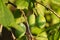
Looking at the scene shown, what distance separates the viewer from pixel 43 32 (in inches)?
42.5

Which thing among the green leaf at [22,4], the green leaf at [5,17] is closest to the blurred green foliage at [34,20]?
the green leaf at [22,4]

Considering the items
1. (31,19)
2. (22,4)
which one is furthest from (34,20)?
(22,4)

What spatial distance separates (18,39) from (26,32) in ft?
0.15

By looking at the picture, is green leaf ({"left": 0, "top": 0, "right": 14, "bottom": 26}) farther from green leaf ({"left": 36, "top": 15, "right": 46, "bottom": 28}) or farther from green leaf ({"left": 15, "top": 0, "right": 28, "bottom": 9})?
green leaf ({"left": 36, "top": 15, "right": 46, "bottom": 28})

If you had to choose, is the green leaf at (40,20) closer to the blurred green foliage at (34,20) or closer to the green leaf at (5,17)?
the blurred green foliage at (34,20)

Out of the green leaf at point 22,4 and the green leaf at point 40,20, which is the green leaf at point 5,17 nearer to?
the green leaf at point 22,4

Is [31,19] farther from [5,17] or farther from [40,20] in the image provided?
[5,17]

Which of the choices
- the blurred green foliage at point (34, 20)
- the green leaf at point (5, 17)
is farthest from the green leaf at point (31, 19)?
the green leaf at point (5, 17)

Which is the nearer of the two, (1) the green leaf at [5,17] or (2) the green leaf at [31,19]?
(1) the green leaf at [5,17]

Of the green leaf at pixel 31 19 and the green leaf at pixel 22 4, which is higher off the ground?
the green leaf at pixel 22 4

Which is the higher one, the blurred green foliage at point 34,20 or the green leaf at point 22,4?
the green leaf at point 22,4

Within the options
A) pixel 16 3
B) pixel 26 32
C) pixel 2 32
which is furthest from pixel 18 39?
pixel 2 32

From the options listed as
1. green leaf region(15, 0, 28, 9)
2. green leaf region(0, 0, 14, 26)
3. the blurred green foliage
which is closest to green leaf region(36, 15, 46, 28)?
the blurred green foliage

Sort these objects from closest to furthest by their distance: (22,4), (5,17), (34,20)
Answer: (5,17)
(22,4)
(34,20)
